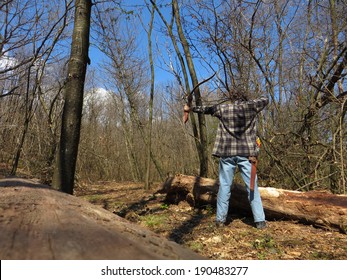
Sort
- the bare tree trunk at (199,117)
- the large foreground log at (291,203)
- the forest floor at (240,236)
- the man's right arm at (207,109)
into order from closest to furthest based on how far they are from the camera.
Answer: the forest floor at (240,236) → the large foreground log at (291,203) → the man's right arm at (207,109) → the bare tree trunk at (199,117)

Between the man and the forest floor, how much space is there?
0.85ft

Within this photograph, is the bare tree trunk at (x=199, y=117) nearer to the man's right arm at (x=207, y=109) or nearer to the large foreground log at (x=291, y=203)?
the large foreground log at (x=291, y=203)

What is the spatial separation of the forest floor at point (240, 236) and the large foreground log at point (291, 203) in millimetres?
106

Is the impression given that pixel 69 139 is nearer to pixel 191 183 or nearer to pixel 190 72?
pixel 191 183

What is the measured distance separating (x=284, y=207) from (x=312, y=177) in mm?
2142

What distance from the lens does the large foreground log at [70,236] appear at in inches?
41.3

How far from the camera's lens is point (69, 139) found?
3732mm

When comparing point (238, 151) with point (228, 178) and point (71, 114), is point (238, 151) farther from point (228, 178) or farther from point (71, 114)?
point (71, 114)

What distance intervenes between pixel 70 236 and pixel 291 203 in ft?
11.4

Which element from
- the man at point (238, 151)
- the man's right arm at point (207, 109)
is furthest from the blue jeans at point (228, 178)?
the man's right arm at point (207, 109)

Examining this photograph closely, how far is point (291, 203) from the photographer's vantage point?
13.1 feet

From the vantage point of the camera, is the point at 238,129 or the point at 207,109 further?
the point at 207,109

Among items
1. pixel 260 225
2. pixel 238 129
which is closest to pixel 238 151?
pixel 238 129
